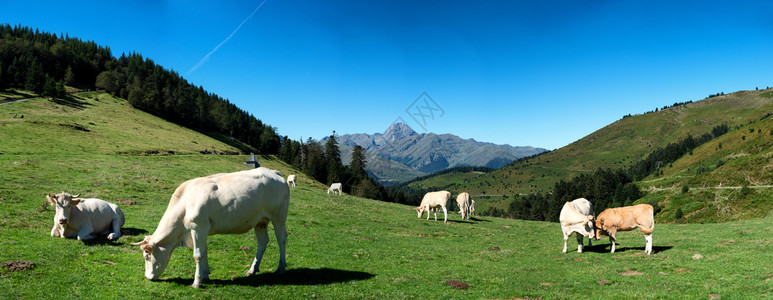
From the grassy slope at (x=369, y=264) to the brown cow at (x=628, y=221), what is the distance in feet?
4.15

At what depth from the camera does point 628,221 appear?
748 inches

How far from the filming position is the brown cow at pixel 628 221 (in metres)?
18.4

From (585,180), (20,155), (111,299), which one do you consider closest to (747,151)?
(585,180)

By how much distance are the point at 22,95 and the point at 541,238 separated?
404 ft

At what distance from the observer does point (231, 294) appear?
10.2m

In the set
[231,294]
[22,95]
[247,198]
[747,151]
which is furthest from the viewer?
[747,151]

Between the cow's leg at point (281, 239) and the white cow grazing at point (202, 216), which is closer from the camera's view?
the white cow grazing at point (202, 216)

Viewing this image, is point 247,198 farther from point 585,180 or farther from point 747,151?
point 747,151

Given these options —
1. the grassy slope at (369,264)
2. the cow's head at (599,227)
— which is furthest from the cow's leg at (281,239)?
the cow's head at (599,227)

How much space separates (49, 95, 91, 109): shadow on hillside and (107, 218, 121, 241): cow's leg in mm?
99187

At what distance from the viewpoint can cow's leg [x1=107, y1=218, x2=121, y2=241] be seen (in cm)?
1520

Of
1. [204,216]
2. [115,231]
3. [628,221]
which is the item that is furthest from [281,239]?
[628,221]

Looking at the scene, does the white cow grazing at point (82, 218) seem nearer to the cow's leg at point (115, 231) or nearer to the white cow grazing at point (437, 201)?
the cow's leg at point (115, 231)

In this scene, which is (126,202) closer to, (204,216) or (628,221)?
(204,216)
